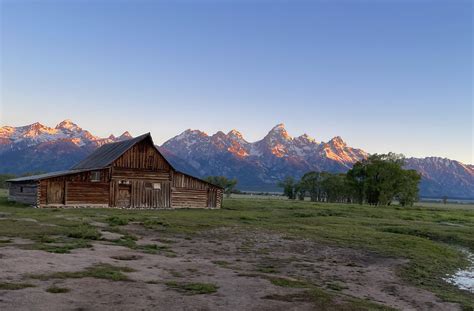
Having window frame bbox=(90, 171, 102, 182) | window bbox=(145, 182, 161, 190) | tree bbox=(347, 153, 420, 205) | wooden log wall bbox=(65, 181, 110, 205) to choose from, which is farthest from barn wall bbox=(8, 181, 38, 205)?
tree bbox=(347, 153, 420, 205)

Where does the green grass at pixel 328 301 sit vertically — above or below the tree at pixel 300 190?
above

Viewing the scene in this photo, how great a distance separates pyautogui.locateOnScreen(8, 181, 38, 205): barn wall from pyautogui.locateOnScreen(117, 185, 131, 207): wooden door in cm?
963

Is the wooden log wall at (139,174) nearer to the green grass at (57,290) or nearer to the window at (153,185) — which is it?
the window at (153,185)

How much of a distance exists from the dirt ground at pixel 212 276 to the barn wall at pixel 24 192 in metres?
27.1

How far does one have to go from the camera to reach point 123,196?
5244 centimetres

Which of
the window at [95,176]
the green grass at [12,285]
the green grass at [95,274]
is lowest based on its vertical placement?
the green grass at [95,274]

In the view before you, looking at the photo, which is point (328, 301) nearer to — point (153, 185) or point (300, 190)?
point (153, 185)

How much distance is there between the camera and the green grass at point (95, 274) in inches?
493

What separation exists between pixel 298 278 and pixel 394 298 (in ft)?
11.2

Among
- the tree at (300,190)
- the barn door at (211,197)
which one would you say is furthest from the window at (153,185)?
the tree at (300,190)

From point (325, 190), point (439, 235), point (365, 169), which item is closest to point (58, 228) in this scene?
point (439, 235)

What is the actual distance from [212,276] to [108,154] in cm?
4554

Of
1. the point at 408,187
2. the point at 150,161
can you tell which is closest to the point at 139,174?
the point at 150,161

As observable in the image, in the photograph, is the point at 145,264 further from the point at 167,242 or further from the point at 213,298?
the point at 167,242
